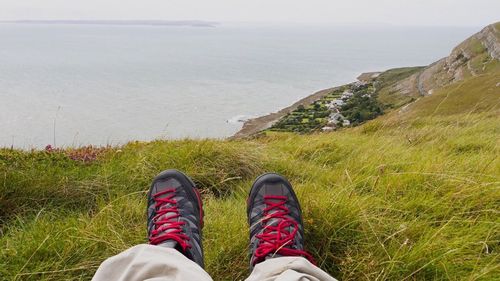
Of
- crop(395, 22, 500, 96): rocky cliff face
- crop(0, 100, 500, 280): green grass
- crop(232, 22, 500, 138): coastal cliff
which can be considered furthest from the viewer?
crop(395, 22, 500, 96): rocky cliff face

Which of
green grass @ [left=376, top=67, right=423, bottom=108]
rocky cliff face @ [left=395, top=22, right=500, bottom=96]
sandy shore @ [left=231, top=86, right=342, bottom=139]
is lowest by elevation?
sandy shore @ [left=231, top=86, right=342, bottom=139]

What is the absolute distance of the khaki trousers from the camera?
66.9 inches

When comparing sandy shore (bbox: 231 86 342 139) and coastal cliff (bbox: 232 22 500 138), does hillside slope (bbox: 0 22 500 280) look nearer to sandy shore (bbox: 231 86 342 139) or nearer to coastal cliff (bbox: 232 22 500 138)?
sandy shore (bbox: 231 86 342 139)

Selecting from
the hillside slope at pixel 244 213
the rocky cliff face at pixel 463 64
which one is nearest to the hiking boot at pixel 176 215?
the hillside slope at pixel 244 213

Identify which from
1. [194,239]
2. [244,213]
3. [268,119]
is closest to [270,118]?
[268,119]

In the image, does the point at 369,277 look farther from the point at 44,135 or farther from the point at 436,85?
the point at 436,85

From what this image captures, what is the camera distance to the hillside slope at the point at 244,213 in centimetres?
203

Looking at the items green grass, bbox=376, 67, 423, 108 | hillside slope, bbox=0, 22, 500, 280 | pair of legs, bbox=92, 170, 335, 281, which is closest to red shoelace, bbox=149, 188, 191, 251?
pair of legs, bbox=92, 170, 335, 281

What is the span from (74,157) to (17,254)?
6.54 feet

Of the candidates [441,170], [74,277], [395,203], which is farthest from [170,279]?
[441,170]

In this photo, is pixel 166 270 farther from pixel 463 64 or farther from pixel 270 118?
pixel 463 64

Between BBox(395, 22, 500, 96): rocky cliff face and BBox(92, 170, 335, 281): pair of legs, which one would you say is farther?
BBox(395, 22, 500, 96): rocky cliff face

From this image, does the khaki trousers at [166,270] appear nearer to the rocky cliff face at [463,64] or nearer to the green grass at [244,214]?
the green grass at [244,214]

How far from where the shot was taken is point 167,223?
238cm
